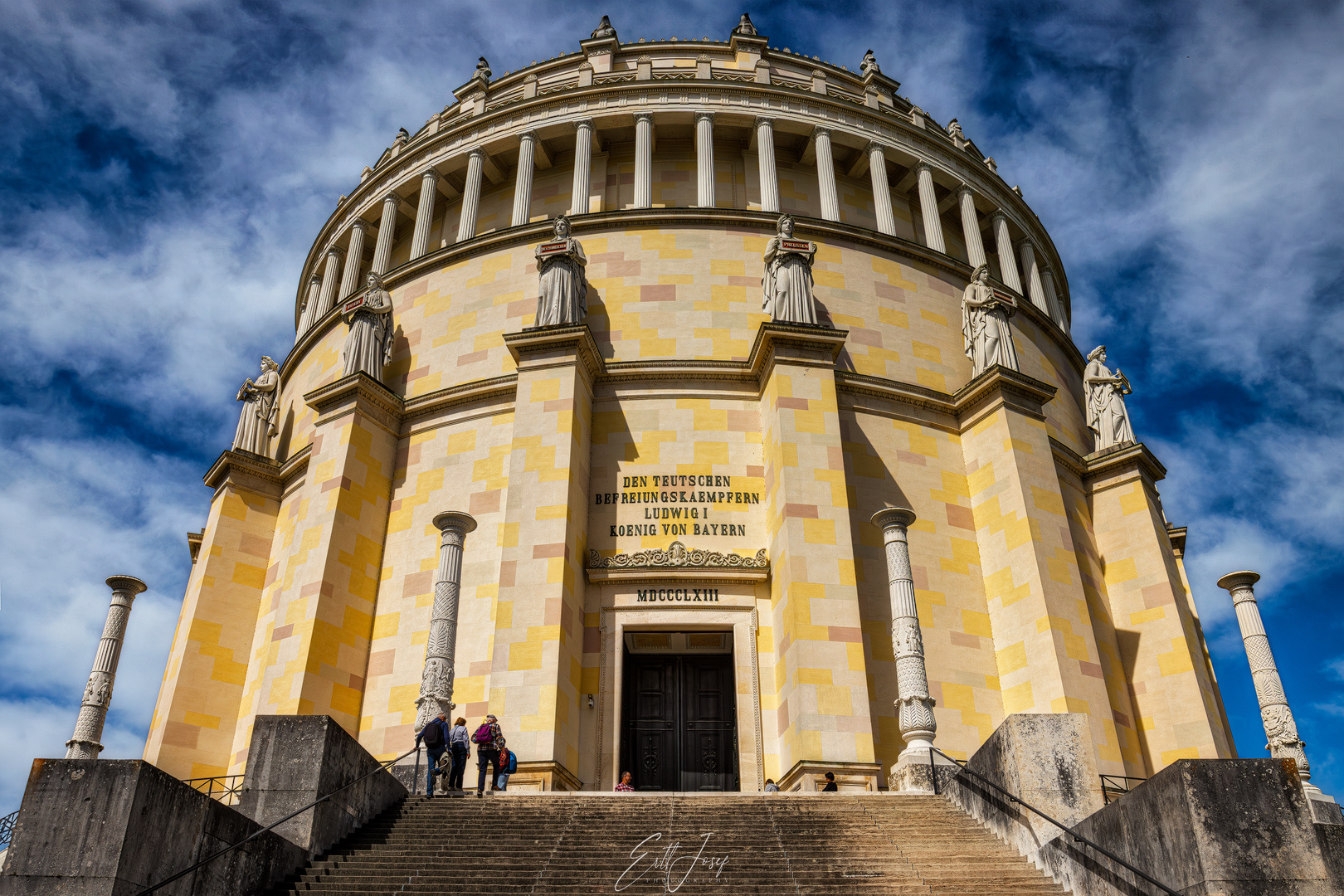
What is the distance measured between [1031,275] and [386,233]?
69.5 ft

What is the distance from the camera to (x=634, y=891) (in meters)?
11.1

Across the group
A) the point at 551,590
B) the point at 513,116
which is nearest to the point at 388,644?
the point at 551,590

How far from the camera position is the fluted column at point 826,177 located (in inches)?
1131

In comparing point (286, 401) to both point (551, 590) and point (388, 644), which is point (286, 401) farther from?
point (551, 590)

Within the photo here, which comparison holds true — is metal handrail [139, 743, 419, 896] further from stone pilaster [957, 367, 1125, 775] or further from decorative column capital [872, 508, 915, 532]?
stone pilaster [957, 367, 1125, 775]

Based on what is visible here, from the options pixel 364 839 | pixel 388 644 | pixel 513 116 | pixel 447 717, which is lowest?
pixel 364 839

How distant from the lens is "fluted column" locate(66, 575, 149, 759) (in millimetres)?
22203

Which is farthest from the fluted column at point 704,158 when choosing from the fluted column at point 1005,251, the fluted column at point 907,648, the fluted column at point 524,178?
the fluted column at point 907,648

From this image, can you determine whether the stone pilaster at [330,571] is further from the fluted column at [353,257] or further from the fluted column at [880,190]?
the fluted column at [880,190]

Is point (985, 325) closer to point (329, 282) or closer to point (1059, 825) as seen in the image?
point (1059, 825)

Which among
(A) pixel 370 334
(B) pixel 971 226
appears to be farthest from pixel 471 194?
(B) pixel 971 226

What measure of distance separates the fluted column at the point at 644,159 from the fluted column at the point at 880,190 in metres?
6.73

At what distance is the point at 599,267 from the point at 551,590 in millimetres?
10469

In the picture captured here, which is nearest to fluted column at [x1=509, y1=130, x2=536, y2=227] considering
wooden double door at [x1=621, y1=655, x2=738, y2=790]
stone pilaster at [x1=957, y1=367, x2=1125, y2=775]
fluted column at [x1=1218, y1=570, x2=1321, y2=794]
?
stone pilaster at [x1=957, y1=367, x2=1125, y2=775]
